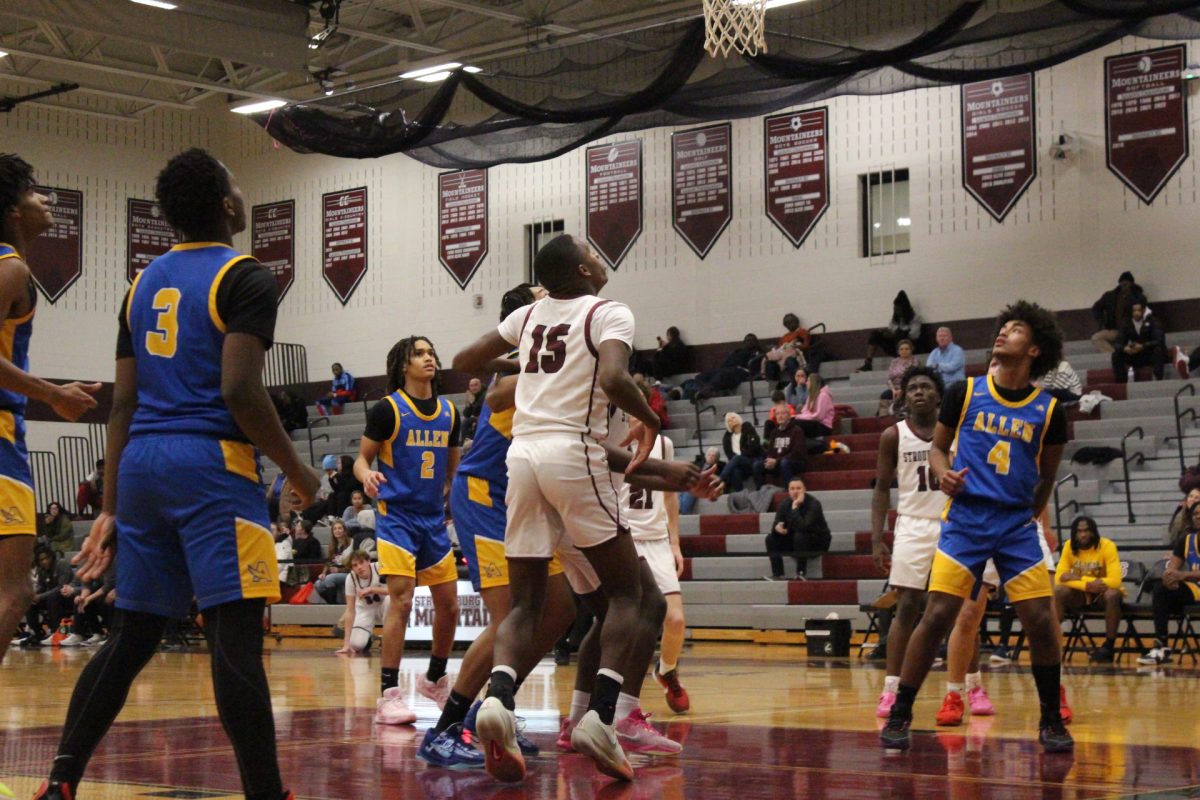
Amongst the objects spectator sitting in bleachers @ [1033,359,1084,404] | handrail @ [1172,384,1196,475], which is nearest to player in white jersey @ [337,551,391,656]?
spectator sitting in bleachers @ [1033,359,1084,404]

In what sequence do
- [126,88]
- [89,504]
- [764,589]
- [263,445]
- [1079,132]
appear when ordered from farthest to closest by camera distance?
[126,88] < [89,504] < [1079,132] < [764,589] < [263,445]

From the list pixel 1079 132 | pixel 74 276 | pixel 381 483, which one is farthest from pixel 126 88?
pixel 381 483

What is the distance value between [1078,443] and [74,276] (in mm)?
18555

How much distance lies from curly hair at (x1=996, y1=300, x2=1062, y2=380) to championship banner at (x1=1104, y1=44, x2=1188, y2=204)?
46.3 feet

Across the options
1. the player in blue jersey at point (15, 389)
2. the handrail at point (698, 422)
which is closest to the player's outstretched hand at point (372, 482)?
the player in blue jersey at point (15, 389)

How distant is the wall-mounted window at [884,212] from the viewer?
874 inches

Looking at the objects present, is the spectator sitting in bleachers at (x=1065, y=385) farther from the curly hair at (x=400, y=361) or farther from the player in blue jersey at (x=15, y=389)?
the player in blue jersey at (x=15, y=389)

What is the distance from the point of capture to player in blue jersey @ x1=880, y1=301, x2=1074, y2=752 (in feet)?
22.3

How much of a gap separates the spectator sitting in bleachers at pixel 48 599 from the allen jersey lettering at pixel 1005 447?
574 inches

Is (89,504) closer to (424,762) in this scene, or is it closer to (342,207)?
(342,207)

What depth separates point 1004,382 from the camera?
22.9ft

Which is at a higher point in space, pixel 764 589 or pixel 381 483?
pixel 381 483

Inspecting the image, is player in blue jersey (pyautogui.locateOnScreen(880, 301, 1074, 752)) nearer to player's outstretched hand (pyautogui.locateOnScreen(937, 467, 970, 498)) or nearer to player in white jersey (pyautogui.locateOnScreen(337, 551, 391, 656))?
player's outstretched hand (pyautogui.locateOnScreen(937, 467, 970, 498))

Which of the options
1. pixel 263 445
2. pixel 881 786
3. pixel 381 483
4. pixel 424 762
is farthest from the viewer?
pixel 381 483
